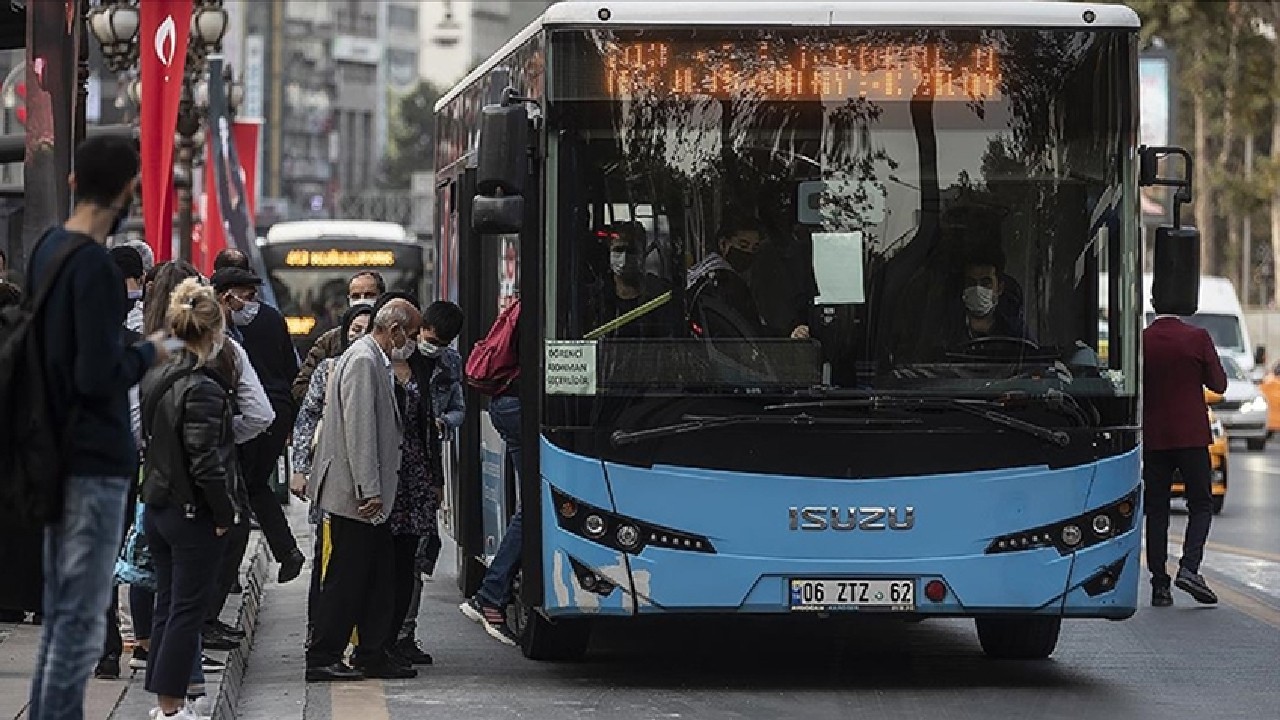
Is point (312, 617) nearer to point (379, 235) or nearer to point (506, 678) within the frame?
point (506, 678)

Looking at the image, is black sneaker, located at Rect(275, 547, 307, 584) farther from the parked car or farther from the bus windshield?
the parked car

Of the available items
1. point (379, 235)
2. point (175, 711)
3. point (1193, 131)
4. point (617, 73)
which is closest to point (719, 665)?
point (617, 73)

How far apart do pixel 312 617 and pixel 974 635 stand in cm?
375

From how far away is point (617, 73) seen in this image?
1134 centimetres

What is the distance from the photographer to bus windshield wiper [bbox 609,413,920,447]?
36.9 ft

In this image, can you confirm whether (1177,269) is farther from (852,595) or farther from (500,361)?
(500,361)

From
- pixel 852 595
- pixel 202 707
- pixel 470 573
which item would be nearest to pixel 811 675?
pixel 852 595

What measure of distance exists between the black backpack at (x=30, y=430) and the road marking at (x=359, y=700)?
3644 millimetres

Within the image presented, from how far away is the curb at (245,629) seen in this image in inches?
423

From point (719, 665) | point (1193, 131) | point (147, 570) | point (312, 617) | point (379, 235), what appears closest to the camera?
point (147, 570)

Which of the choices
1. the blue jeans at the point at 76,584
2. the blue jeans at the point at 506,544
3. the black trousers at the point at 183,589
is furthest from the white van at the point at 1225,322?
the blue jeans at the point at 76,584

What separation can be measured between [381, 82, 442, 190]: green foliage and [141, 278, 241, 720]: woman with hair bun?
147518 millimetres

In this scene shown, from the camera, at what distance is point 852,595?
1130 cm

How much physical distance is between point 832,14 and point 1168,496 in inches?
213
